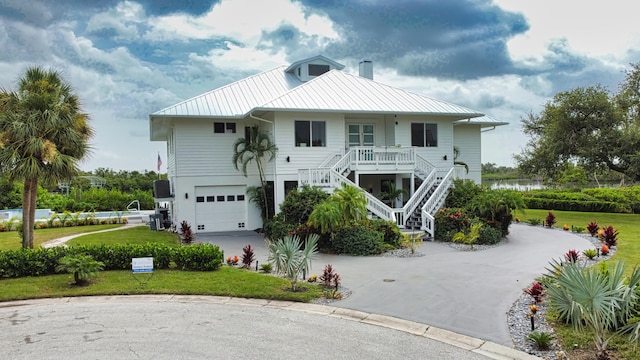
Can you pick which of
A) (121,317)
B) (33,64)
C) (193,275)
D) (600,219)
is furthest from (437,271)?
(600,219)

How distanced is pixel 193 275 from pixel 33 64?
8341 mm

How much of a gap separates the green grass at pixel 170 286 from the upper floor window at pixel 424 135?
43.6ft

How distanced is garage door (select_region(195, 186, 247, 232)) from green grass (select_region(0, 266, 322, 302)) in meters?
10.0

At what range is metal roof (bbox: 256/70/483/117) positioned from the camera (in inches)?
792

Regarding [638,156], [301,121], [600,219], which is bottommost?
[600,219]

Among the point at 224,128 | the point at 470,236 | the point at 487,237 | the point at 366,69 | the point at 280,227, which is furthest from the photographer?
the point at 366,69

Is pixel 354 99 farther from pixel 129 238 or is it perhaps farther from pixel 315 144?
pixel 129 238

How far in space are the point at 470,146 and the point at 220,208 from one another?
14537 mm

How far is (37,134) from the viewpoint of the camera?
1295 cm

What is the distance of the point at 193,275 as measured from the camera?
1202cm

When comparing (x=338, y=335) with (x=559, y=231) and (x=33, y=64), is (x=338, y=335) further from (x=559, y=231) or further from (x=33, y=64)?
Result: (x=559, y=231)

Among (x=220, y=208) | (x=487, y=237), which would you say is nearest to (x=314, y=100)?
(x=220, y=208)

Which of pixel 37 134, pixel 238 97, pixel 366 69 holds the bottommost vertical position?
pixel 37 134

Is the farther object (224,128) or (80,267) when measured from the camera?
(224,128)
